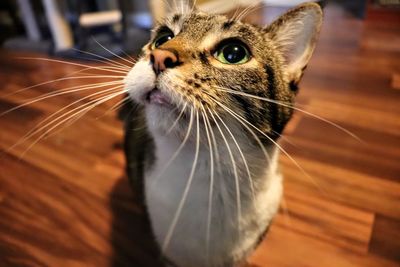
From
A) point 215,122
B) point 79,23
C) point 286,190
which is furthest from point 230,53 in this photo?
point 79,23

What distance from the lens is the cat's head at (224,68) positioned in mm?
575

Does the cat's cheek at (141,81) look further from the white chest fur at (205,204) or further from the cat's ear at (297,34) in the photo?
the cat's ear at (297,34)

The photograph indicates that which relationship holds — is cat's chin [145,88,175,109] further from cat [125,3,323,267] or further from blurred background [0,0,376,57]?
blurred background [0,0,376,57]

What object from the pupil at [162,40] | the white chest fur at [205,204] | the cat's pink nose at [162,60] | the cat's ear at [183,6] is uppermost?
the cat's ear at [183,6]

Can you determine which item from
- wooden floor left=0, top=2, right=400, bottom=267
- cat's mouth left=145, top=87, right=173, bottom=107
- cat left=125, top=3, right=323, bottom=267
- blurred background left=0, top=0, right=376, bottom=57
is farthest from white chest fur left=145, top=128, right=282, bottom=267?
blurred background left=0, top=0, right=376, bottom=57

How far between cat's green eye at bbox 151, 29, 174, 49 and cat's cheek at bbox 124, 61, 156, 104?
141 mm

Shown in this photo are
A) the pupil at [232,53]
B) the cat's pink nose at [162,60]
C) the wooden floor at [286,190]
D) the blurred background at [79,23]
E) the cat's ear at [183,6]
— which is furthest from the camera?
the blurred background at [79,23]

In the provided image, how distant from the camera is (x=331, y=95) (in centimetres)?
177

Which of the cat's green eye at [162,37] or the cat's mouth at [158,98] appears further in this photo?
the cat's green eye at [162,37]

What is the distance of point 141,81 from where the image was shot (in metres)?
0.60

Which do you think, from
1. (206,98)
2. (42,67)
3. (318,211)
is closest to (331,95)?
(318,211)

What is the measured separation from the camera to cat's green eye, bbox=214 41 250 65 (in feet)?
2.16

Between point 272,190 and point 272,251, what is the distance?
284 mm

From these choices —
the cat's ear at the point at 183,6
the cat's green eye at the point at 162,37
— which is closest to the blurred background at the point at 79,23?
the cat's ear at the point at 183,6
